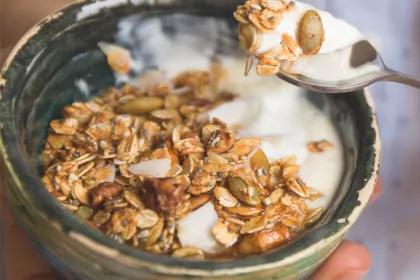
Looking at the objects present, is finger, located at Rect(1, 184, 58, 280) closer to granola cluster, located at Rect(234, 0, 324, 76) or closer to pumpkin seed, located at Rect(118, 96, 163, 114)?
pumpkin seed, located at Rect(118, 96, 163, 114)

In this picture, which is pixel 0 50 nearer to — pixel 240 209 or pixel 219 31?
pixel 219 31

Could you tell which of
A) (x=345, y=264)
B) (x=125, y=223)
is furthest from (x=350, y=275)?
(x=125, y=223)

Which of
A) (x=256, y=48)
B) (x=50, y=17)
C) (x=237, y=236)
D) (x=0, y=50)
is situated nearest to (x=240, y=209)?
(x=237, y=236)

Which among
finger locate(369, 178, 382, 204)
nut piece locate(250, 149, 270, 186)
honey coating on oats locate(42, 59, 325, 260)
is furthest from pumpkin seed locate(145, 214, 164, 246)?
finger locate(369, 178, 382, 204)

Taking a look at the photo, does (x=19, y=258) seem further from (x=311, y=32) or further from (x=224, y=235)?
(x=311, y=32)

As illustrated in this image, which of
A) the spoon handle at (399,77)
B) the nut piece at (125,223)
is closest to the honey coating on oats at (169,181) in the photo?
the nut piece at (125,223)
